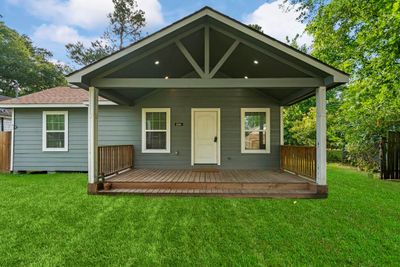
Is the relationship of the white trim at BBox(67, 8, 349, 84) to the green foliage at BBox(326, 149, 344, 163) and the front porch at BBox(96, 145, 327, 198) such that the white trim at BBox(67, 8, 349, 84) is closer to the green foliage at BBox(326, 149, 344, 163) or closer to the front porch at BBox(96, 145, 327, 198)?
the front porch at BBox(96, 145, 327, 198)

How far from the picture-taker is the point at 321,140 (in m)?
5.60

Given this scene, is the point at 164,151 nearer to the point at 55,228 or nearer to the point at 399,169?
the point at 55,228

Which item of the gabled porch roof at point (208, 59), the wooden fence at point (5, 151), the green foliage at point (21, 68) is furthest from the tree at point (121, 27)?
the gabled porch roof at point (208, 59)

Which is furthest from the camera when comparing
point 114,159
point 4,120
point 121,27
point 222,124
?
point 121,27

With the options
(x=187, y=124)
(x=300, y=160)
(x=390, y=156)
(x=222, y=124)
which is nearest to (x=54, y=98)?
(x=187, y=124)

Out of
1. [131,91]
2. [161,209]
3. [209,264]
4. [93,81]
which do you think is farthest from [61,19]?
[209,264]

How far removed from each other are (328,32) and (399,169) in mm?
5661

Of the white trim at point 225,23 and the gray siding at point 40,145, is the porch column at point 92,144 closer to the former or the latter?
the white trim at point 225,23

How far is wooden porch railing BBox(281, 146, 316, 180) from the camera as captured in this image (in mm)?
6180

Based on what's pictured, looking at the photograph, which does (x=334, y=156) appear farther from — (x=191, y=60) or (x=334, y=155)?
(x=191, y=60)

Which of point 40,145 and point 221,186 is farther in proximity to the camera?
point 40,145

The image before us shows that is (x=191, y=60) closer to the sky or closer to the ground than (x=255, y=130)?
closer to the sky

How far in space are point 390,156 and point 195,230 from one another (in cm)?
844

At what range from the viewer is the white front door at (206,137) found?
8914 mm
